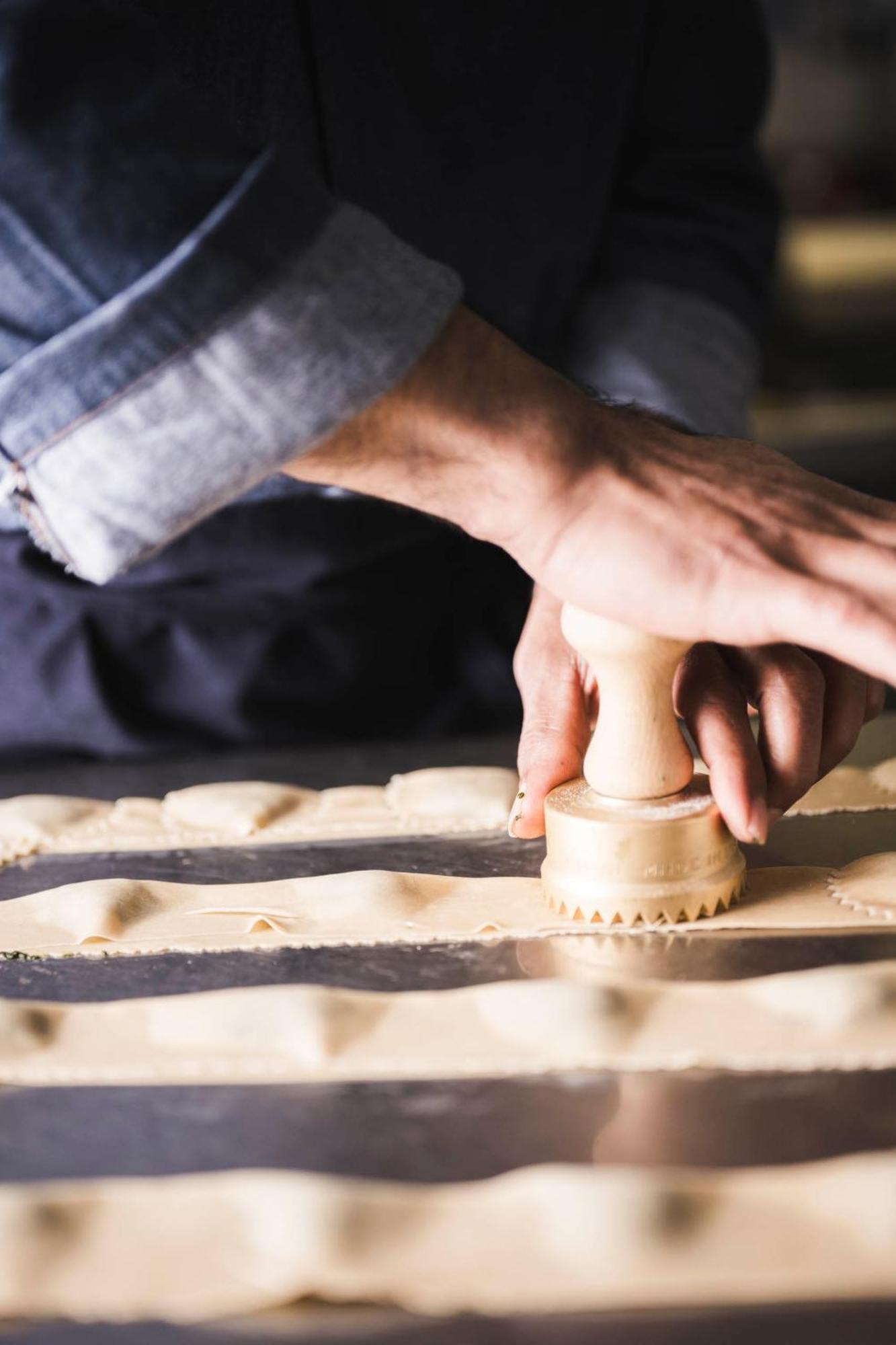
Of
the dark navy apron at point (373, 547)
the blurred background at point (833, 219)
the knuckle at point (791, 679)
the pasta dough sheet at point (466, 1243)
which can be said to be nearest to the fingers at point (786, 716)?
the knuckle at point (791, 679)

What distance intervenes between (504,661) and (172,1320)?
93cm

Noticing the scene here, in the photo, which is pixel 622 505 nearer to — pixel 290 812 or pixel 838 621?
pixel 838 621

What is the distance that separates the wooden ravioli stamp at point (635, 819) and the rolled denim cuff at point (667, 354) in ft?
2.09

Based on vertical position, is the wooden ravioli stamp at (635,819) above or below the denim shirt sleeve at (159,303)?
below

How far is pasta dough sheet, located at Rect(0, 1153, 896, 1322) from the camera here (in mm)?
448

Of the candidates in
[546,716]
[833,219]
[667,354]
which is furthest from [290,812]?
[833,219]

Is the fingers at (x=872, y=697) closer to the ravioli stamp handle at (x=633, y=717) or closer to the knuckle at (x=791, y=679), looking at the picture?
the knuckle at (x=791, y=679)

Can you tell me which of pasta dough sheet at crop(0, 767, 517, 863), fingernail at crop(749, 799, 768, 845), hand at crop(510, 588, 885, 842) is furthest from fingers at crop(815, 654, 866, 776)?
pasta dough sheet at crop(0, 767, 517, 863)

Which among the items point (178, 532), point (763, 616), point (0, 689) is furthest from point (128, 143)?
point (0, 689)

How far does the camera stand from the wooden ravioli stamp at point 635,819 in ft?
2.39

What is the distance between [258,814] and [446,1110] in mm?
445

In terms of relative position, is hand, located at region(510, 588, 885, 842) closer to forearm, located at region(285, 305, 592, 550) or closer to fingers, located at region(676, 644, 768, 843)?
fingers, located at region(676, 644, 768, 843)

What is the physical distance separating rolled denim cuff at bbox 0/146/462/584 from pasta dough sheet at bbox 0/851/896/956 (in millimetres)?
239

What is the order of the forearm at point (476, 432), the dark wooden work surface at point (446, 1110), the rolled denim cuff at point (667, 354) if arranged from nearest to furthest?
1. the dark wooden work surface at point (446, 1110)
2. the forearm at point (476, 432)
3. the rolled denim cuff at point (667, 354)
